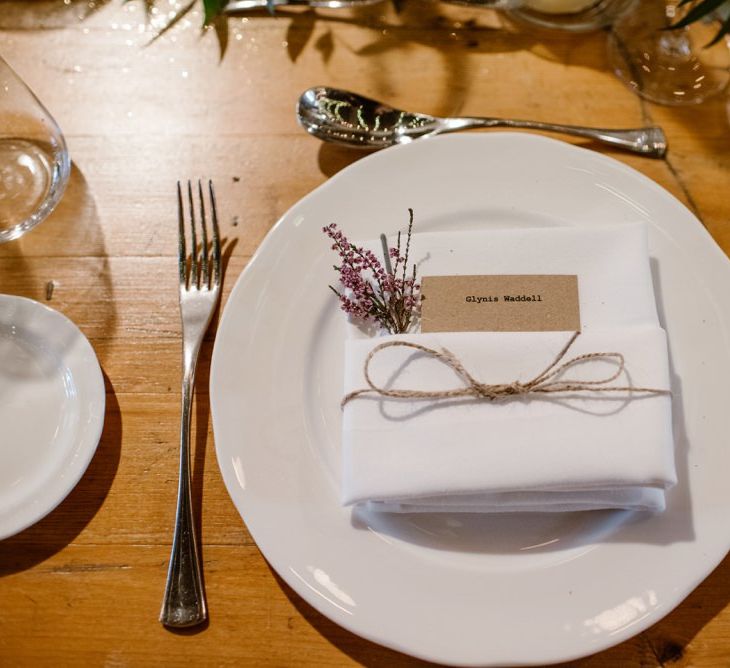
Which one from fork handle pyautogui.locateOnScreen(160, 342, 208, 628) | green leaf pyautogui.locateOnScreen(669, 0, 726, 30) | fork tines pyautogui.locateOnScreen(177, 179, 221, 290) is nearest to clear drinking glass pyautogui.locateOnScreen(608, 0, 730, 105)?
green leaf pyautogui.locateOnScreen(669, 0, 726, 30)

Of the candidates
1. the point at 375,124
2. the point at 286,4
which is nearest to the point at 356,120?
the point at 375,124

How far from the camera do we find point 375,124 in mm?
934

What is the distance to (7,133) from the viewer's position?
945 millimetres

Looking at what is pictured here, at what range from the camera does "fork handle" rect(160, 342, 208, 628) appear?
2.32 ft

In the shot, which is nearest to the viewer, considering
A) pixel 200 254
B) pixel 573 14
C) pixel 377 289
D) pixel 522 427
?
pixel 522 427

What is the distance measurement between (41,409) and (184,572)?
0.27 metres

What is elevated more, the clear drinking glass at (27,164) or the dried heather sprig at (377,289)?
the dried heather sprig at (377,289)

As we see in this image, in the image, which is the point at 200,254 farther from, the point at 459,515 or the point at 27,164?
the point at 459,515

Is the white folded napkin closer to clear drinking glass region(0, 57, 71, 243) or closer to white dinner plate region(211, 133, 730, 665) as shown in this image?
white dinner plate region(211, 133, 730, 665)

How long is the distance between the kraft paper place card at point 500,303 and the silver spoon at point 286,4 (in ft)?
1.82

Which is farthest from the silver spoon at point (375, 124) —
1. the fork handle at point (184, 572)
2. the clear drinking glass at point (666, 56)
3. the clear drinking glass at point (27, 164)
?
the fork handle at point (184, 572)

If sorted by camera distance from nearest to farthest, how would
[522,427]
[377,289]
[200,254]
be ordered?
[522,427] → [377,289] → [200,254]

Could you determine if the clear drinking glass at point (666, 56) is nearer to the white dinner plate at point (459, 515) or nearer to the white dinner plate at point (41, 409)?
the white dinner plate at point (459, 515)

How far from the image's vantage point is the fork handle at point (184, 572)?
706mm
